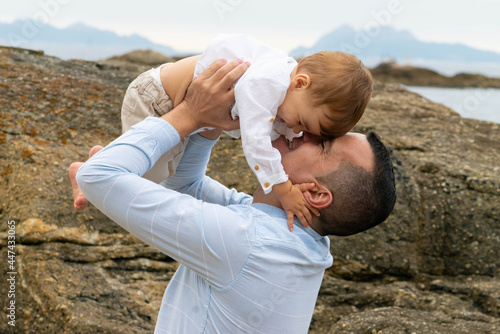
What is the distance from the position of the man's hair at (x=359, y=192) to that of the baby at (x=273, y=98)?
0.36 ft

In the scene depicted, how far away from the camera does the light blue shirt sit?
1.84 metres

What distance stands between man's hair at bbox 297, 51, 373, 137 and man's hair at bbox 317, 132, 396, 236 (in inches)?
7.4

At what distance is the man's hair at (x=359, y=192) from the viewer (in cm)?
206

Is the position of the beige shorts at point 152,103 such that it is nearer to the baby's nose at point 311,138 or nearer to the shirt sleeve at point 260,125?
the shirt sleeve at point 260,125

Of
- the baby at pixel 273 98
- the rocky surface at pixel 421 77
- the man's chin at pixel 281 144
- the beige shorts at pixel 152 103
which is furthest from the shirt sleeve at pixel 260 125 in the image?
the rocky surface at pixel 421 77

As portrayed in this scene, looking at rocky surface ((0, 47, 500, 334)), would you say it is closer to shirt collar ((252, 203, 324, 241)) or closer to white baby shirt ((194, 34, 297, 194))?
shirt collar ((252, 203, 324, 241))

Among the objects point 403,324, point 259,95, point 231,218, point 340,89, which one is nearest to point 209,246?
point 231,218

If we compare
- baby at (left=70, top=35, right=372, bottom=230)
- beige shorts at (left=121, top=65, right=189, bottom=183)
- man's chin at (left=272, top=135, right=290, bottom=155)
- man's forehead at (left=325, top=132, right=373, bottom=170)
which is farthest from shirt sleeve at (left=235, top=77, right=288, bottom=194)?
beige shorts at (left=121, top=65, right=189, bottom=183)

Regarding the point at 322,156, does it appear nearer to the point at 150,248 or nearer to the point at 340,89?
the point at 340,89

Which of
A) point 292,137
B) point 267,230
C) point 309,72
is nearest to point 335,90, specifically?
point 309,72

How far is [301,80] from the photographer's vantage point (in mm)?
2299

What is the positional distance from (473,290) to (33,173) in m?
3.16

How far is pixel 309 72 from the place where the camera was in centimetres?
229

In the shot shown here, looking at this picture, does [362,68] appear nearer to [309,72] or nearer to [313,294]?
[309,72]
